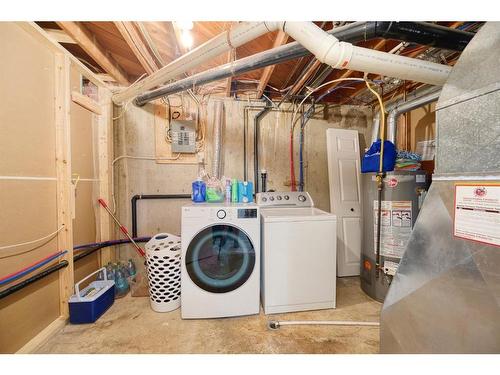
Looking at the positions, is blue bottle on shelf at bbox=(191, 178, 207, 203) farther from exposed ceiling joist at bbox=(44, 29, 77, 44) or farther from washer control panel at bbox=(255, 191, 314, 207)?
exposed ceiling joist at bbox=(44, 29, 77, 44)

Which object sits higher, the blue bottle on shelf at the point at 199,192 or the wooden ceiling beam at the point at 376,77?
the wooden ceiling beam at the point at 376,77

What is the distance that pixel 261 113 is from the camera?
2635mm

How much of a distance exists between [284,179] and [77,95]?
94.8 inches

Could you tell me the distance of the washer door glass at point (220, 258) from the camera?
1.64 m

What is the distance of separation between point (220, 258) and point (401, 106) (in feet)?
8.15

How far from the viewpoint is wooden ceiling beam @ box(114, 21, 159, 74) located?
55.1 inches

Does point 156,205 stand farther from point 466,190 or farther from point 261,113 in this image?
point 466,190

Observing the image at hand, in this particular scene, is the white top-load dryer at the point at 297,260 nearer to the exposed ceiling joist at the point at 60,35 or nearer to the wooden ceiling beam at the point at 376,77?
the wooden ceiling beam at the point at 376,77

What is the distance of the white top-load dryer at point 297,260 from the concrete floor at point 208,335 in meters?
0.15

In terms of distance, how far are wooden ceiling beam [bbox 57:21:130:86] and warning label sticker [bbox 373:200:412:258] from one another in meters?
2.99

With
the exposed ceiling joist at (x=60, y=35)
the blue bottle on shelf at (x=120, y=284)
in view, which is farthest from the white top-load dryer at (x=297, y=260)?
the exposed ceiling joist at (x=60, y=35)

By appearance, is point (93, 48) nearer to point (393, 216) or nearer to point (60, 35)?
point (60, 35)

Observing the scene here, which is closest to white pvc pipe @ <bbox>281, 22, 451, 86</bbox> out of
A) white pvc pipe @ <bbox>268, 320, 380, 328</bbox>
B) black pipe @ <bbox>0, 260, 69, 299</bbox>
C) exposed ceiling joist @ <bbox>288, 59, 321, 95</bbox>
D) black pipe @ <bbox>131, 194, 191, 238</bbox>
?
exposed ceiling joist @ <bbox>288, 59, 321, 95</bbox>

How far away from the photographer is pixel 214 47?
1.35 m
